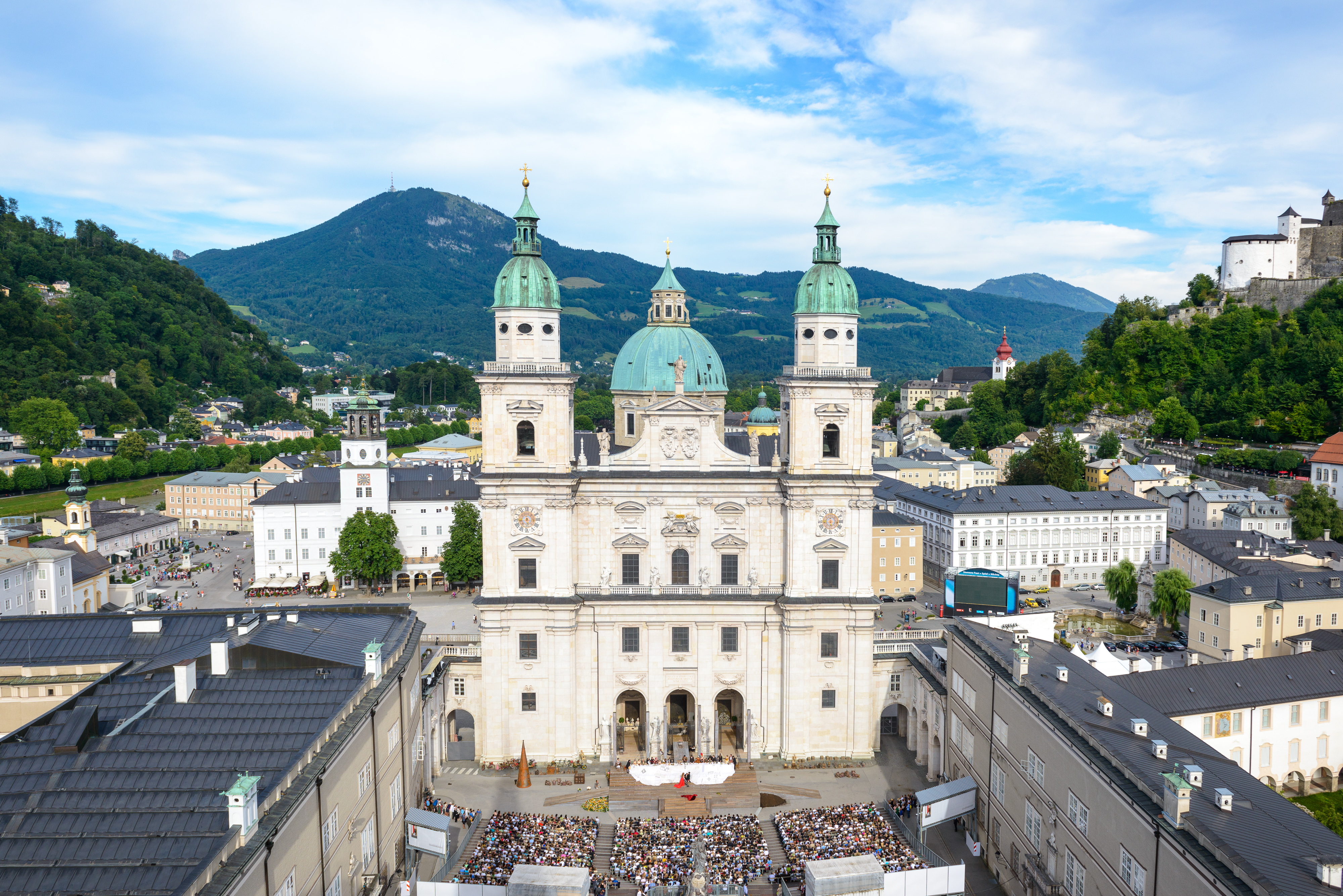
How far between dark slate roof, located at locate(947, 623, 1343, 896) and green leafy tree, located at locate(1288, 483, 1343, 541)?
58.3 m

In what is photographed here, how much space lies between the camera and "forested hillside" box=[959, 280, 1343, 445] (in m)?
106

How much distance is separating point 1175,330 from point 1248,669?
93832 millimetres

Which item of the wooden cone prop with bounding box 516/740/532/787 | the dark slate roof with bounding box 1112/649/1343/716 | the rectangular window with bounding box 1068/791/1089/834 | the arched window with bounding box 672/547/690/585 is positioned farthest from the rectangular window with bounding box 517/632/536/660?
the dark slate roof with bounding box 1112/649/1343/716

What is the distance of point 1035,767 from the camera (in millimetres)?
32750

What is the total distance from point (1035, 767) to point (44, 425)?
141 metres

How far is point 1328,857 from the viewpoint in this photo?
2192 cm

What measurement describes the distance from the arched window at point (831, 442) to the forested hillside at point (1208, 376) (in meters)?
82.0

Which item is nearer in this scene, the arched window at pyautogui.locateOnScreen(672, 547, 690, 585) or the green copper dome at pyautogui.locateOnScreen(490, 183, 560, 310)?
the green copper dome at pyautogui.locateOnScreen(490, 183, 560, 310)

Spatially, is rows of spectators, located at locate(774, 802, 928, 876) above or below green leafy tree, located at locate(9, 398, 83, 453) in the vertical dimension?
below

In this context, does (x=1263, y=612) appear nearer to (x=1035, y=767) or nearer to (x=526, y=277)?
(x=1035, y=767)

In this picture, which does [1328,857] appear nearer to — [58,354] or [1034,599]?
[1034,599]

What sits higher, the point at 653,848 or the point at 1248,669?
the point at 1248,669

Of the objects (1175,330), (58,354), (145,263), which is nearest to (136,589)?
(58,354)

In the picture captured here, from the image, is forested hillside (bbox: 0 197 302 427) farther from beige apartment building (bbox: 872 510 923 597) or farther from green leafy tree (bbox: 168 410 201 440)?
beige apartment building (bbox: 872 510 923 597)
